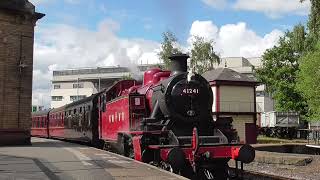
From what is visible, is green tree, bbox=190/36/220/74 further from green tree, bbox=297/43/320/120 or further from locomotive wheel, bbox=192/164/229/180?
locomotive wheel, bbox=192/164/229/180

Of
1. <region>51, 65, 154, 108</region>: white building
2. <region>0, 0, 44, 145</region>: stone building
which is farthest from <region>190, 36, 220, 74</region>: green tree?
<region>51, 65, 154, 108</region>: white building

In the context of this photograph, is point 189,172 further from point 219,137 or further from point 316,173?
point 316,173

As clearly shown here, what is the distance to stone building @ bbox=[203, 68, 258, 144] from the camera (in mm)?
35681

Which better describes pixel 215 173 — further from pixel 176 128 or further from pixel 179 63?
pixel 179 63

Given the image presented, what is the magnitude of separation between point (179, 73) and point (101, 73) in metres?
99.9

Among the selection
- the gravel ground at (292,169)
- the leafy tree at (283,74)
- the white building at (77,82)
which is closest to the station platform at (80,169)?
the gravel ground at (292,169)

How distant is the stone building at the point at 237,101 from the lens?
35.7 meters

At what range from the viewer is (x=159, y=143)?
13891mm

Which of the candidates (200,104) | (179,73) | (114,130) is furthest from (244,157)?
(114,130)

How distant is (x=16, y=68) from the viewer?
2503 cm

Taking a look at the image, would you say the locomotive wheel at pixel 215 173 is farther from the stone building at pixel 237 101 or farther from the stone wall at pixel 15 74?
the stone building at pixel 237 101

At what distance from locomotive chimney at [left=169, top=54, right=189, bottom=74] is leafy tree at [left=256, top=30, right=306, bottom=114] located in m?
34.9

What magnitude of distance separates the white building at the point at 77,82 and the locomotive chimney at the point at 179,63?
8853 cm

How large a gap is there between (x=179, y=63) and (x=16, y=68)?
13.0 m
